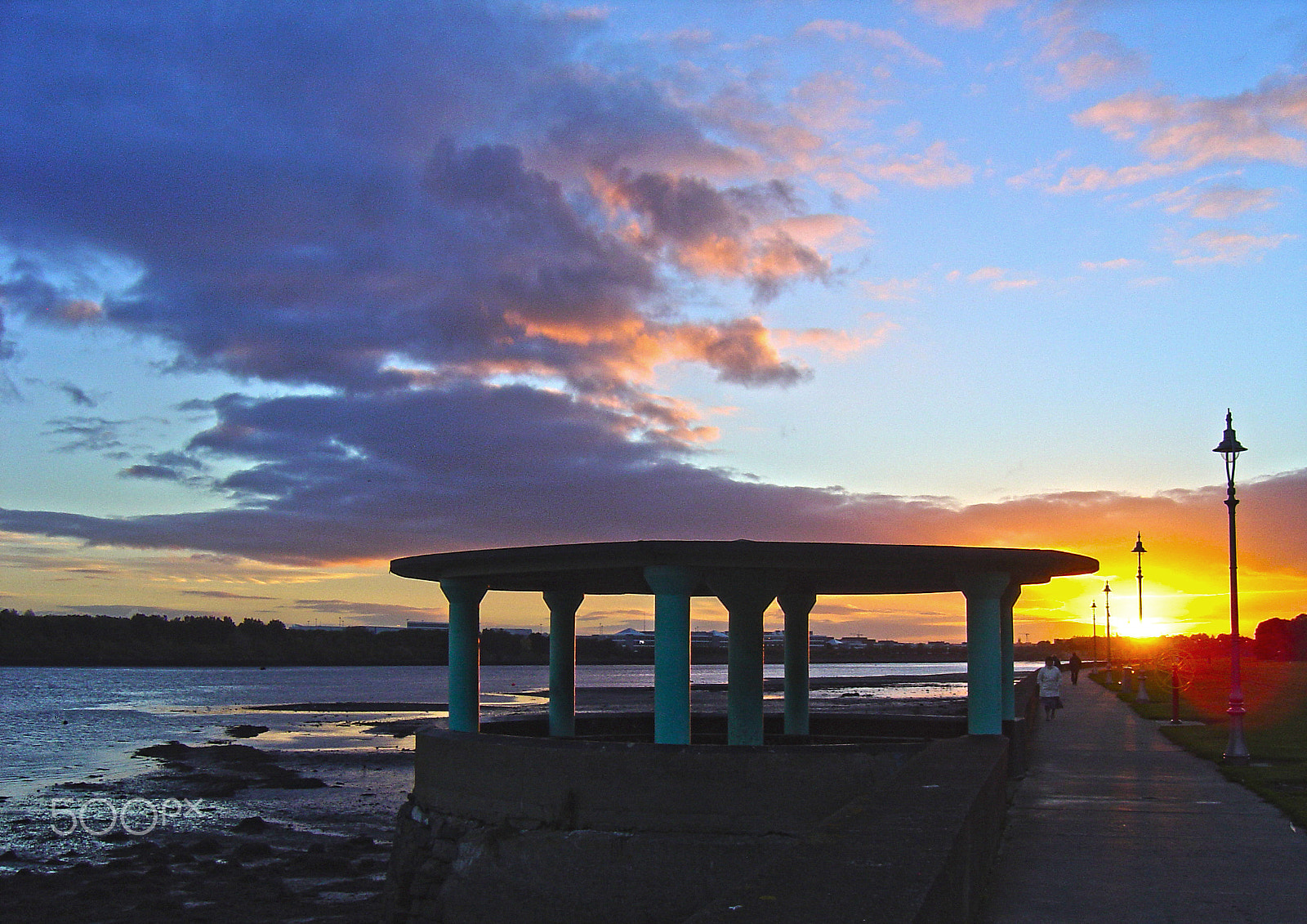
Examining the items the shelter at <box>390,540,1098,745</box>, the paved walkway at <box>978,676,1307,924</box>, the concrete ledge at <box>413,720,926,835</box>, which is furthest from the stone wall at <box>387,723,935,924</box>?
the paved walkway at <box>978,676,1307,924</box>

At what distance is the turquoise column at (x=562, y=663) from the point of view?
20036 mm

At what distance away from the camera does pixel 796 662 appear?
2098cm

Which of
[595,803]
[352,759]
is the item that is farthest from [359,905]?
[352,759]

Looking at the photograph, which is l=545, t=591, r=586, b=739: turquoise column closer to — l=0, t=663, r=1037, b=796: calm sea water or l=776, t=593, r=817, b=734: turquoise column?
l=776, t=593, r=817, b=734: turquoise column

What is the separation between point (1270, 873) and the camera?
9844mm

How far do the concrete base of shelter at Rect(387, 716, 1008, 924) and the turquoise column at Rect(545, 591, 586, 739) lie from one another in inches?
169

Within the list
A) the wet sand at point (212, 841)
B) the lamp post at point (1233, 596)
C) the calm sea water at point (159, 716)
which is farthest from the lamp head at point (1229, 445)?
the calm sea water at point (159, 716)

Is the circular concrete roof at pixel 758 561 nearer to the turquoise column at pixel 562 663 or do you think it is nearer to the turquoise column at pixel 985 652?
the turquoise column at pixel 985 652

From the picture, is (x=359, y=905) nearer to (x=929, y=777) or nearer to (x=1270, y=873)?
(x=929, y=777)

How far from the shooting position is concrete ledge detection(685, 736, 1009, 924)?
5562 mm

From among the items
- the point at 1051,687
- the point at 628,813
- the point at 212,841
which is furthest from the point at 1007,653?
the point at 212,841

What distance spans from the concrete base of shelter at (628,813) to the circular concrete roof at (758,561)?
2330 millimetres

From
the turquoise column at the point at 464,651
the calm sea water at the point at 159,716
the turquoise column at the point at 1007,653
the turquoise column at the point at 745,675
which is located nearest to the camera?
the turquoise column at the point at 745,675

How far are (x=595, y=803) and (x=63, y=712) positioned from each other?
283ft
